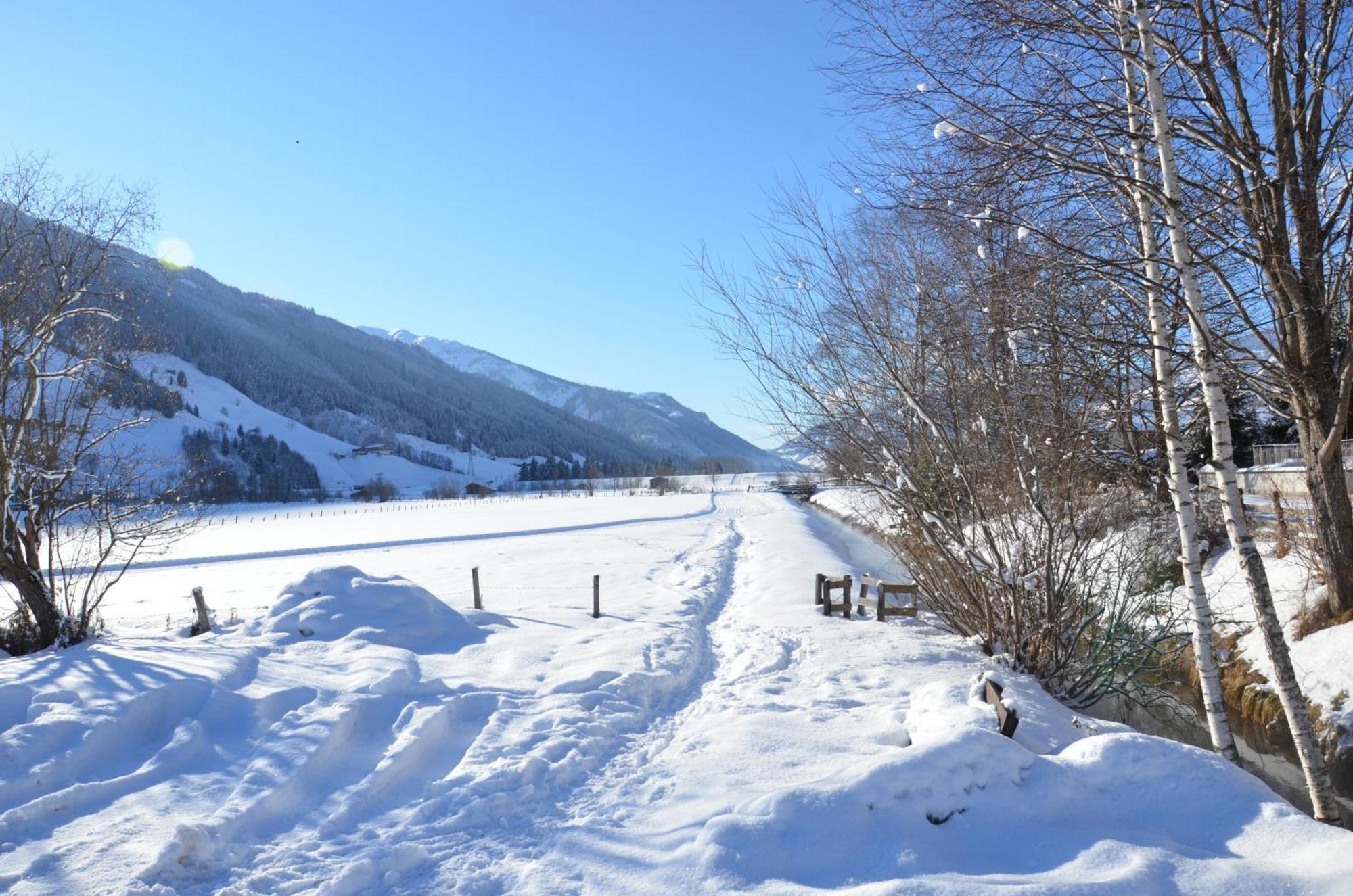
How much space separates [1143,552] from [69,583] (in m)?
15.1

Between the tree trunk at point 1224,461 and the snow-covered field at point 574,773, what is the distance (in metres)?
0.74

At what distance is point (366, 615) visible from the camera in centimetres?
1037

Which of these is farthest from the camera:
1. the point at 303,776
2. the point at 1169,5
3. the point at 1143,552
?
the point at 1143,552

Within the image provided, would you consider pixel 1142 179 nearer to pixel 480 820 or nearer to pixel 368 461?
pixel 480 820

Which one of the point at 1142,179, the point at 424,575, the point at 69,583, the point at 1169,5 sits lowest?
the point at 424,575

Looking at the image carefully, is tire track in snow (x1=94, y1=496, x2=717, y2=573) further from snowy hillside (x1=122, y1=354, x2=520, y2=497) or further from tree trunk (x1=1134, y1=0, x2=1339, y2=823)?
snowy hillside (x1=122, y1=354, x2=520, y2=497)

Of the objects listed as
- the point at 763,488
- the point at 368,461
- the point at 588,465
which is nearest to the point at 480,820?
the point at 763,488

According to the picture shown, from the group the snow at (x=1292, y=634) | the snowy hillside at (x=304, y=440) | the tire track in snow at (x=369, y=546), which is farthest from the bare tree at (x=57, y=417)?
the snowy hillside at (x=304, y=440)

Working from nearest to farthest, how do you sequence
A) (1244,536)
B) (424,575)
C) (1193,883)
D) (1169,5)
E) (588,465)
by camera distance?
(1193,883) → (1244,536) → (1169,5) → (424,575) → (588,465)

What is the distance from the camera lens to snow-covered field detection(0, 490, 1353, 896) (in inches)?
159

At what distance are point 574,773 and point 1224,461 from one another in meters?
5.13

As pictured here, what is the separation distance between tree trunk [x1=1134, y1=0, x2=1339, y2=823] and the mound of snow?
863 cm

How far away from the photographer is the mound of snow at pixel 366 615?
9812mm

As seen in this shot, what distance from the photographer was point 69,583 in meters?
Result: 11.1
